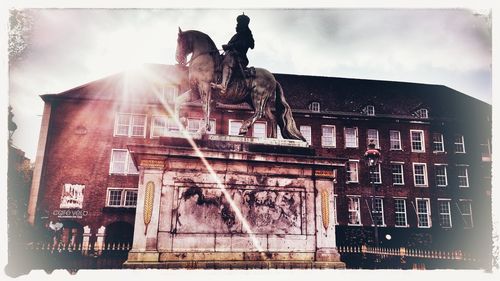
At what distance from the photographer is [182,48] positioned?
30.0 ft

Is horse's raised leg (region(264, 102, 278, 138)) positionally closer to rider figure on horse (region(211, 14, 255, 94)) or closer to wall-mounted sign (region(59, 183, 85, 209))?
rider figure on horse (region(211, 14, 255, 94))

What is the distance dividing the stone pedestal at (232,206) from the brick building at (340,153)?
18652mm

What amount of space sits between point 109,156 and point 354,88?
24.5 m

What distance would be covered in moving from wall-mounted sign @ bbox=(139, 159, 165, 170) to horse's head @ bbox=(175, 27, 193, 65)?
295 centimetres

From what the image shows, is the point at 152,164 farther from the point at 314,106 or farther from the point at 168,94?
the point at 314,106

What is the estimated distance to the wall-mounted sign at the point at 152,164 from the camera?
25.3 ft

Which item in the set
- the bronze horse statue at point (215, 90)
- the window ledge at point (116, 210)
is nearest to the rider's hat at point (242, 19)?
the bronze horse statue at point (215, 90)

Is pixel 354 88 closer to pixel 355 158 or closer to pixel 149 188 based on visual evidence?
pixel 355 158

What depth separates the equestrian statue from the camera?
884cm

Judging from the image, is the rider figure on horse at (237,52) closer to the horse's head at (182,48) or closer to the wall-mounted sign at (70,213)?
the horse's head at (182,48)

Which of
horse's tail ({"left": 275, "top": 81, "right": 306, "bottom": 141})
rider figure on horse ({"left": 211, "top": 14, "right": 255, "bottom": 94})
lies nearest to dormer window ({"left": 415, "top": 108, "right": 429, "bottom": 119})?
horse's tail ({"left": 275, "top": 81, "right": 306, "bottom": 141})

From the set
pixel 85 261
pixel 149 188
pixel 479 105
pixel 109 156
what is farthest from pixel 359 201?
pixel 149 188

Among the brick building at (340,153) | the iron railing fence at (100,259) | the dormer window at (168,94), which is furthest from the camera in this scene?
the dormer window at (168,94)

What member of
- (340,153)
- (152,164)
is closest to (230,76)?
(152,164)
